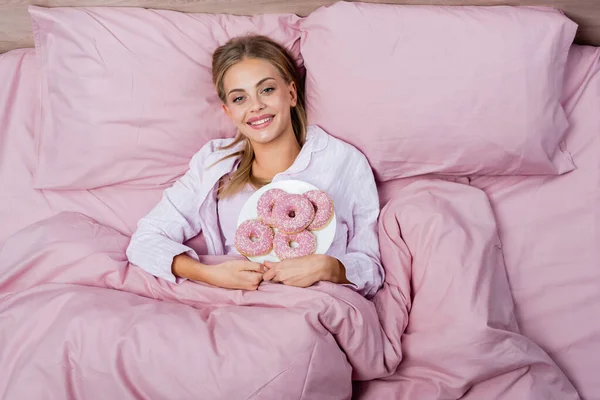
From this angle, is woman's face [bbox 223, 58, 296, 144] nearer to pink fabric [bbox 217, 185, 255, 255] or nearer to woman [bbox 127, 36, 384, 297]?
woman [bbox 127, 36, 384, 297]

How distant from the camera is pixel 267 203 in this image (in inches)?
52.4

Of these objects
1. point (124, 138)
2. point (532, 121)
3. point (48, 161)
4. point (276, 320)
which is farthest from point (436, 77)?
point (48, 161)

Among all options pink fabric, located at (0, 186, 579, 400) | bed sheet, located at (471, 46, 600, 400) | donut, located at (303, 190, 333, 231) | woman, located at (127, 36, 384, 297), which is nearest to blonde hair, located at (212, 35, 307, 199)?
woman, located at (127, 36, 384, 297)

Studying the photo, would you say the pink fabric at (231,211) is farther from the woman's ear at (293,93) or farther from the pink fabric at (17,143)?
the pink fabric at (17,143)

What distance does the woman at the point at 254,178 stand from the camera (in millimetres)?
1320

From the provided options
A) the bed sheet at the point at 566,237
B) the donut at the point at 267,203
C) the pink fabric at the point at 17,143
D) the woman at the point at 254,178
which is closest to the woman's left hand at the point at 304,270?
the woman at the point at 254,178

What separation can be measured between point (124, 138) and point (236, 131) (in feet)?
0.95

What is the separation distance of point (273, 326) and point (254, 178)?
1.61 feet

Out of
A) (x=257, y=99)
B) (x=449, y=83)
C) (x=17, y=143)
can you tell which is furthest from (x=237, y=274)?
(x=17, y=143)

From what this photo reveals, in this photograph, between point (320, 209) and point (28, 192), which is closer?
point (320, 209)

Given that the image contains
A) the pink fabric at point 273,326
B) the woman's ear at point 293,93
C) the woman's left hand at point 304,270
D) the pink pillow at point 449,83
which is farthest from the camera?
the woman's ear at point 293,93

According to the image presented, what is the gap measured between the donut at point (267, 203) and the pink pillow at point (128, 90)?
0.29 m

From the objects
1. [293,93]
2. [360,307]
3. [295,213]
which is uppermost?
[293,93]

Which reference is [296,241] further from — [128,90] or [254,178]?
[128,90]
